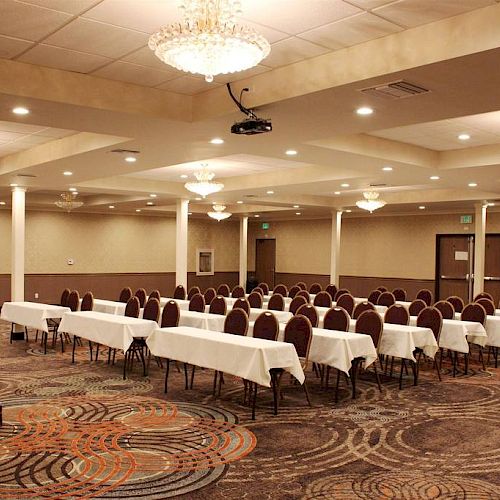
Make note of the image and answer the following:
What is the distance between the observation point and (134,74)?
598 cm

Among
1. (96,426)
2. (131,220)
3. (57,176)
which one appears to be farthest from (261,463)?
(131,220)

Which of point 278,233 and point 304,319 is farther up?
point 278,233

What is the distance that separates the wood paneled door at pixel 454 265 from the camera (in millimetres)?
18797

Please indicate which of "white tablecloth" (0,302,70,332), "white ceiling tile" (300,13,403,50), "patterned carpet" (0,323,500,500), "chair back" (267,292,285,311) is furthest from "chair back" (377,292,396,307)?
"white ceiling tile" (300,13,403,50)

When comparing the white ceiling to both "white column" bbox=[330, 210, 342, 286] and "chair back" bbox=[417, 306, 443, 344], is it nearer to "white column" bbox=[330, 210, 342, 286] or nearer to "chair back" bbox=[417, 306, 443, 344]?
"chair back" bbox=[417, 306, 443, 344]

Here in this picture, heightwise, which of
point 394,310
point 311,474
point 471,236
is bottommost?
point 311,474

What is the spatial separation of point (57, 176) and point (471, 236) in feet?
42.0

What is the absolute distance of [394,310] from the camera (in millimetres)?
9680

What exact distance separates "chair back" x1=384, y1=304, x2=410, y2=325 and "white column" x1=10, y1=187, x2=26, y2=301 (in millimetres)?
7786

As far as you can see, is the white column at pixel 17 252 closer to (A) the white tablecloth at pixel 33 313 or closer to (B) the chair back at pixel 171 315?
(A) the white tablecloth at pixel 33 313

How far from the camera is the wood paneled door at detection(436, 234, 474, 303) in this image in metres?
18.8

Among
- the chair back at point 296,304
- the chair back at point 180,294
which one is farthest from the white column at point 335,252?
the chair back at point 296,304

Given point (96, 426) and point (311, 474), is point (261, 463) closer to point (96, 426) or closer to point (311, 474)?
point (311, 474)

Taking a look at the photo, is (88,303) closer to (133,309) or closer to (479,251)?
(133,309)
